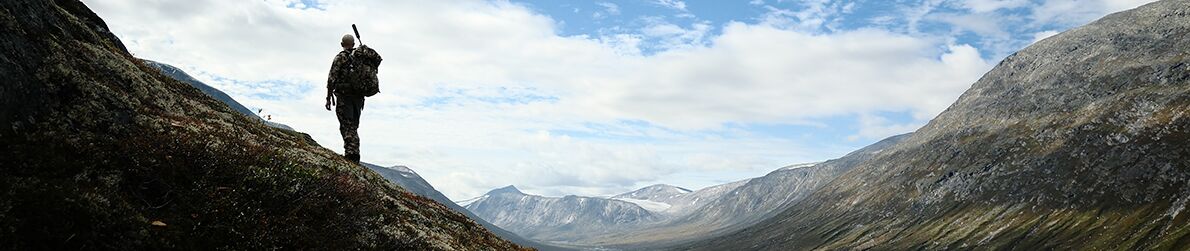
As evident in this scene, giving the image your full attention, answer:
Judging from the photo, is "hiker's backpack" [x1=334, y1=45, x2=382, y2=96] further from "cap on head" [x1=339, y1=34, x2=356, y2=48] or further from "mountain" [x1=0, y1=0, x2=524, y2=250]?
"mountain" [x1=0, y1=0, x2=524, y2=250]

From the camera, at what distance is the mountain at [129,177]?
8125 mm

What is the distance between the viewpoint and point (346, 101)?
20375 mm

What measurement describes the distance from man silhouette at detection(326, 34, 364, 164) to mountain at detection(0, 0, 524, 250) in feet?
16.4

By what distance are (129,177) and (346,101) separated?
10754mm

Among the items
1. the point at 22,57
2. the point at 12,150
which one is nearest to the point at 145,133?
the point at 22,57

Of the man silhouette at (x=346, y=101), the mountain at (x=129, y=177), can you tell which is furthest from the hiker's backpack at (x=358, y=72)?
the mountain at (x=129, y=177)

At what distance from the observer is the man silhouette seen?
1964 centimetres

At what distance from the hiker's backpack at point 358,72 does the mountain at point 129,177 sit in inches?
199

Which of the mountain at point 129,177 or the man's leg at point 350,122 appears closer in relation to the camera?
the mountain at point 129,177

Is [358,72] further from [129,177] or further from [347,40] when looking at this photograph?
[129,177]

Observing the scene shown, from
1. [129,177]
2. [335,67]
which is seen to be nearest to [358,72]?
[335,67]

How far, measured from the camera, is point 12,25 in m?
10.7

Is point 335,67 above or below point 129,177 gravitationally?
Answer: above

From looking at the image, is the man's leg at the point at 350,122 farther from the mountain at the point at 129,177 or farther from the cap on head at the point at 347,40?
the mountain at the point at 129,177
